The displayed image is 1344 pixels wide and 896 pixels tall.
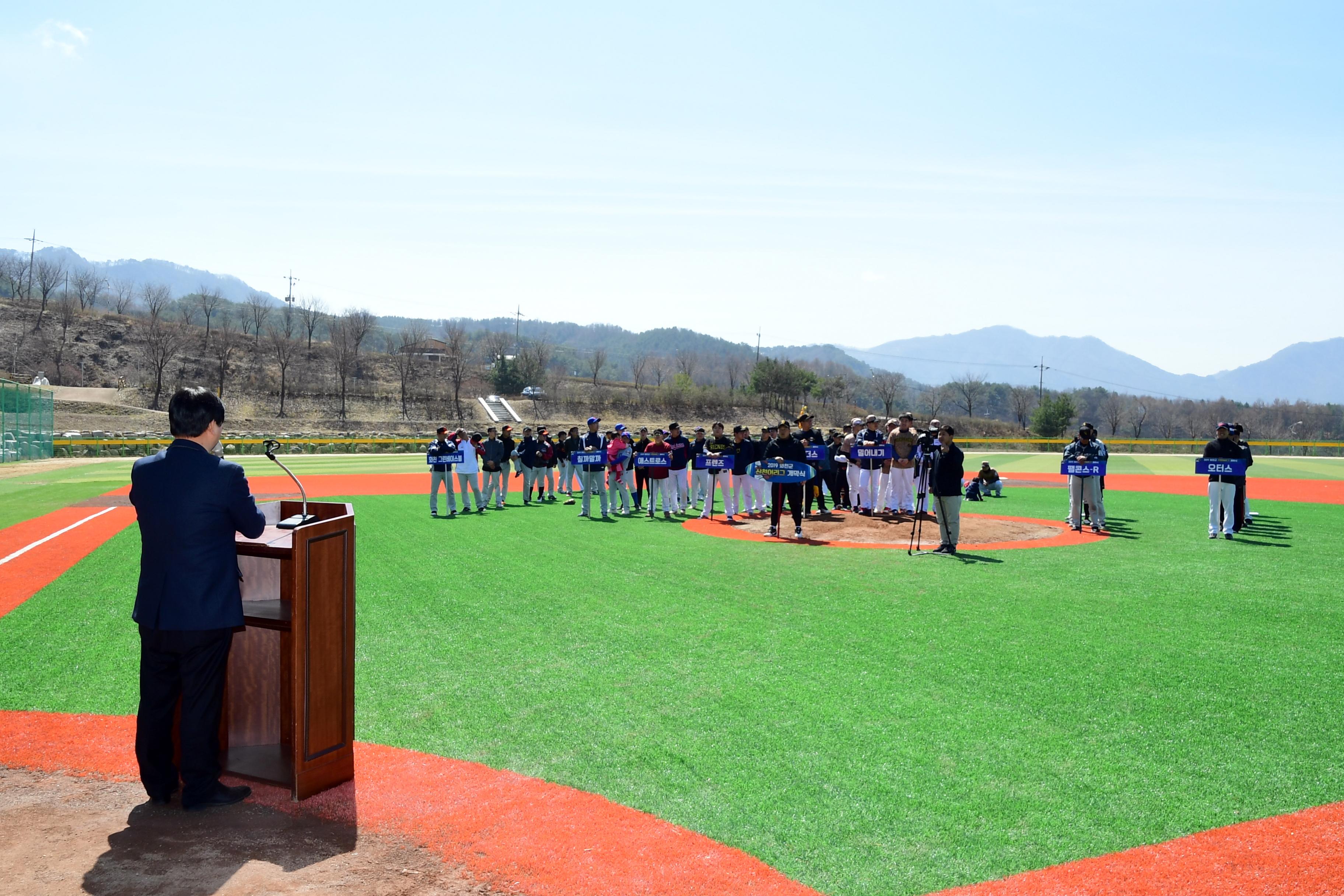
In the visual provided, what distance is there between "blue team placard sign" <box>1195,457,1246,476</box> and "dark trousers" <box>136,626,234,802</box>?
15.4 meters

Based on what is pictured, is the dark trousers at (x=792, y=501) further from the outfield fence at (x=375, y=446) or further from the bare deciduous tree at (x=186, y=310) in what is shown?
the bare deciduous tree at (x=186, y=310)

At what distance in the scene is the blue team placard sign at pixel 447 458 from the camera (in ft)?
62.1

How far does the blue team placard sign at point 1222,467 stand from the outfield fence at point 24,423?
4084 cm

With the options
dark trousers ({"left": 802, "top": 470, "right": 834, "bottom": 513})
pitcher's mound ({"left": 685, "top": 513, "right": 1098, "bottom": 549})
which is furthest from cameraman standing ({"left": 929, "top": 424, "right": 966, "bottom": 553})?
dark trousers ({"left": 802, "top": 470, "right": 834, "bottom": 513})

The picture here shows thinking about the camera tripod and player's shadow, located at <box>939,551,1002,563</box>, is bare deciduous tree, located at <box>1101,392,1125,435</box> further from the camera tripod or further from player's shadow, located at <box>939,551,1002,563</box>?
player's shadow, located at <box>939,551,1002,563</box>

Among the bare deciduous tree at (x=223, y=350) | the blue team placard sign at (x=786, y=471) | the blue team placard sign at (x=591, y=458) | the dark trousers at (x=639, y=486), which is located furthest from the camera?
the bare deciduous tree at (x=223, y=350)

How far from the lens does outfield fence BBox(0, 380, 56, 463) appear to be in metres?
37.4

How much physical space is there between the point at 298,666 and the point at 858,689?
4008 mm

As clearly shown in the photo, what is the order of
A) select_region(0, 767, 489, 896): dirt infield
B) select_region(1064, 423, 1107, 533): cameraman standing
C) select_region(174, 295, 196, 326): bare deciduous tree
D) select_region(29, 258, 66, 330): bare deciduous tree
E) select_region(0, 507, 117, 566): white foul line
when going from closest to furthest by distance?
select_region(0, 767, 489, 896): dirt infield, select_region(0, 507, 117, 566): white foul line, select_region(1064, 423, 1107, 533): cameraman standing, select_region(29, 258, 66, 330): bare deciduous tree, select_region(174, 295, 196, 326): bare deciduous tree

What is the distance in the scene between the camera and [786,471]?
15.1 m

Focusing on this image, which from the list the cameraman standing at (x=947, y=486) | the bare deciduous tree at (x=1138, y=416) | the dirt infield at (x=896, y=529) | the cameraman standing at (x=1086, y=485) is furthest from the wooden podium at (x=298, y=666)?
the bare deciduous tree at (x=1138, y=416)

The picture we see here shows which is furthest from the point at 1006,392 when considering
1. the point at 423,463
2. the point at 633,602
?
the point at 633,602

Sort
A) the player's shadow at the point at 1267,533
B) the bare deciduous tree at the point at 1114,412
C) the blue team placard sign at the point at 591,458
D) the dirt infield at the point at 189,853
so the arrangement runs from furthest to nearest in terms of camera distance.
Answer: the bare deciduous tree at the point at 1114,412 < the blue team placard sign at the point at 591,458 < the player's shadow at the point at 1267,533 < the dirt infield at the point at 189,853

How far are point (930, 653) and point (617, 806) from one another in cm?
388
